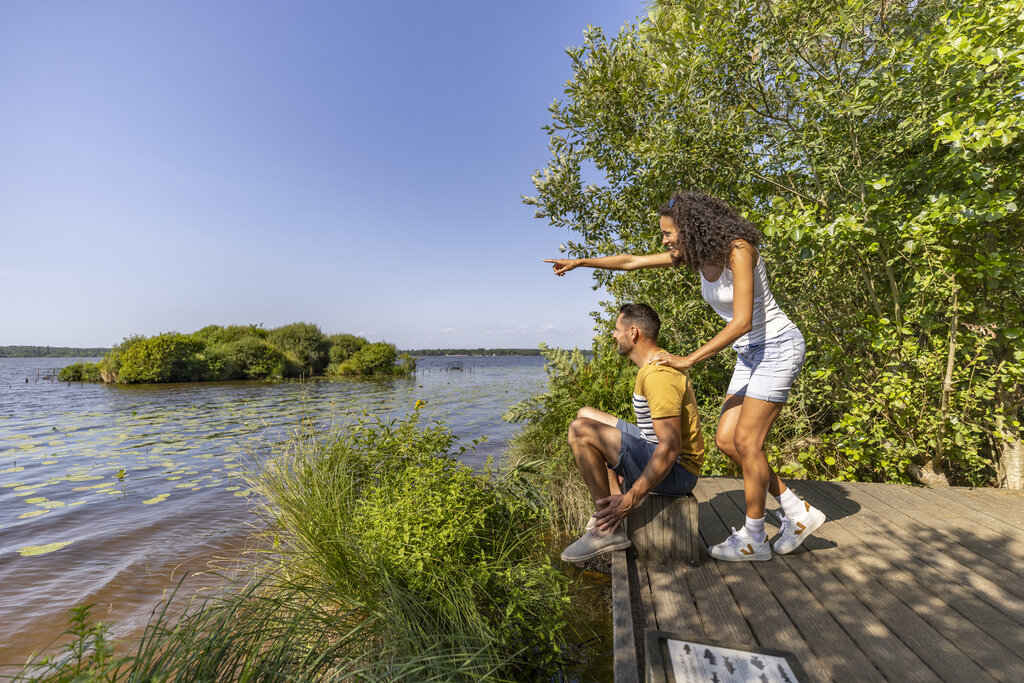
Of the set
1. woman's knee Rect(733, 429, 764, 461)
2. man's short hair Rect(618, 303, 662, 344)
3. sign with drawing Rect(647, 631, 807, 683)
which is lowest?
sign with drawing Rect(647, 631, 807, 683)

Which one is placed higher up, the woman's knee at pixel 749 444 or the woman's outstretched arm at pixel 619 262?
the woman's outstretched arm at pixel 619 262

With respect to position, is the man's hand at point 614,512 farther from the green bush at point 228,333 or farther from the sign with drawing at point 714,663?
the green bush at point 228,333

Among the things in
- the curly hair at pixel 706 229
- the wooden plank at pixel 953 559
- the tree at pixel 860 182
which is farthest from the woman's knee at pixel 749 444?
the tree at pixel 860 182

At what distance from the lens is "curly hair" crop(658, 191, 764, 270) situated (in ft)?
8.83

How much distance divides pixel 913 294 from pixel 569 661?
4510 mm

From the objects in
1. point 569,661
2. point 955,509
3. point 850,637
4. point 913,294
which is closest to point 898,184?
point 913,294

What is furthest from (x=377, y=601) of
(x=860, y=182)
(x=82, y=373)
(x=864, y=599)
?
(x=82, y=373)

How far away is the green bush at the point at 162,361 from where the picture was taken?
32.5 metres

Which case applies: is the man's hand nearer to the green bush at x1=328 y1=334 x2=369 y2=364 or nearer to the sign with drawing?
the sign with drawing

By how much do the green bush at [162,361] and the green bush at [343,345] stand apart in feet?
32.3

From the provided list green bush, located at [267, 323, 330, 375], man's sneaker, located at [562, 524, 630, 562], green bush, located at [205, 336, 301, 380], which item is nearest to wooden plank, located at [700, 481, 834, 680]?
man's sneaker, located at [562, 524, 630, 562]

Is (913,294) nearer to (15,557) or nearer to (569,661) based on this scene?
(569,661)

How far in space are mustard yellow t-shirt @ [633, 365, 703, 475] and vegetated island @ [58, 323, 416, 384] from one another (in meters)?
28.6

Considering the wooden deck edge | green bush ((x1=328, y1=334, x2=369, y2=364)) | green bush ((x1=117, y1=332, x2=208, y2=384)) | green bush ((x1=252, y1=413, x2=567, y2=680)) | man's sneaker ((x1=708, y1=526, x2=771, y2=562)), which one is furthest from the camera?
green bush ((x1=328, y1=334, x2=369, y2=364))
